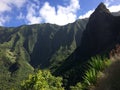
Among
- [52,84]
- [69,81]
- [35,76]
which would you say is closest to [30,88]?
[35,76]

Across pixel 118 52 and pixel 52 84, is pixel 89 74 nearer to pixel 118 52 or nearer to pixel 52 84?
pixel 118 52

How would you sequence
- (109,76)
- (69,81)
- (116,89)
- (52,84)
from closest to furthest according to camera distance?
1. (116,89)
2. (109,76)
3. (52,84)
4. (69,81)

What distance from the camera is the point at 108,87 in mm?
15773

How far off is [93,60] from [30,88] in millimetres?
30776

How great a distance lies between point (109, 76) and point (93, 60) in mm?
1965

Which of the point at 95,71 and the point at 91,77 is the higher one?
the point at 95,71

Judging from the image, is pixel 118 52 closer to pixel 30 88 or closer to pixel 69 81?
pixel 30 88

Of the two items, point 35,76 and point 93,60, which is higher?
point 35,76

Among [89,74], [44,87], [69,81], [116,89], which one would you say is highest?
[69,81]

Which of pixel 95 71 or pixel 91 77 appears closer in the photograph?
pixel 91 77

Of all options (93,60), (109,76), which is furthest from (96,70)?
(109,76)

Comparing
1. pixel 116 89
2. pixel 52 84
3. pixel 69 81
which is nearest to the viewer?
pixel 116 89

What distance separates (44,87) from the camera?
47094mm

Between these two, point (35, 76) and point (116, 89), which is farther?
point (35, 76)
